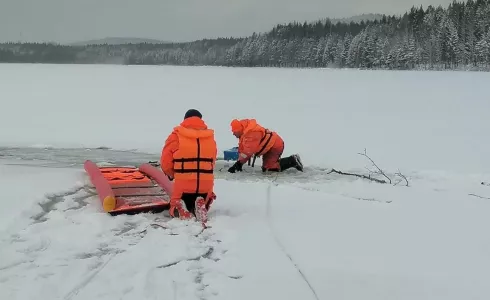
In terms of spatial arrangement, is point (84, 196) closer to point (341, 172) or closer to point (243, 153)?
point (243, 153)

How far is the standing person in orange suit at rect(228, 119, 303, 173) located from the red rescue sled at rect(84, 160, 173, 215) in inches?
61.9

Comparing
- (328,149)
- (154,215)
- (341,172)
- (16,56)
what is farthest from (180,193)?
(16,56)

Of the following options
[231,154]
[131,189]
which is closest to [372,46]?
[231,154]

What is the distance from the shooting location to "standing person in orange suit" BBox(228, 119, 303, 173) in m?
7.71

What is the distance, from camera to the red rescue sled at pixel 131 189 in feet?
16.5

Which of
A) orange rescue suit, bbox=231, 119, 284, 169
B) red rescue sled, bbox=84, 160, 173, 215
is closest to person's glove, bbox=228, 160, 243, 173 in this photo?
orange rescue suit, bbox=231, 119, 284, 169

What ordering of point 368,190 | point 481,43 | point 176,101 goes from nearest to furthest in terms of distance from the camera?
point 368,190 → point 176,101 → point 481,43

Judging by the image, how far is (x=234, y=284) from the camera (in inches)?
132

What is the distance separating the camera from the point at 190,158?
16.0 feet

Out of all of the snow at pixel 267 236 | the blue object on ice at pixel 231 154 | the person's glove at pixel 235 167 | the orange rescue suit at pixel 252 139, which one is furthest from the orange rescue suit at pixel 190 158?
the blue object on ice at pixel 231 154

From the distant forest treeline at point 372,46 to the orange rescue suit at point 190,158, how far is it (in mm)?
57549

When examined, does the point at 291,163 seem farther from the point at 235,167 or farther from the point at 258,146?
the point at 235,167

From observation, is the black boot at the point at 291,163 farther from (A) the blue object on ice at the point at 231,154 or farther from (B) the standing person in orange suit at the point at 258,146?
(A) the blue object on ice at the point at 231,154

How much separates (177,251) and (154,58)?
121 meters
